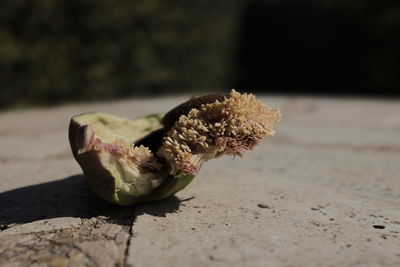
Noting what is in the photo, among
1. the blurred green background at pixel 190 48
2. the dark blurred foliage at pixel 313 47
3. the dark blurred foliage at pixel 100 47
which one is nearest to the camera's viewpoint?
the dark blurred foliage at pixel 100 47

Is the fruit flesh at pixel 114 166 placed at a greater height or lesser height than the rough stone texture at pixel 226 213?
greater

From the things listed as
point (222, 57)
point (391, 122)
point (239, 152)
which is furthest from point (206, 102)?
point (222, 57)

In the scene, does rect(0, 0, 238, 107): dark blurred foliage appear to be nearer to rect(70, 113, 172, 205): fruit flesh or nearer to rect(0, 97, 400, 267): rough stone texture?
rect(0, 97, 400, 267): rough stone texture

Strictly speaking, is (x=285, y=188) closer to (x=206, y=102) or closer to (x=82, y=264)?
(x=206, y=102)

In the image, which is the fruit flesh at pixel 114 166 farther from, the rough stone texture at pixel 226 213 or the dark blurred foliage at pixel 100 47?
the dark blurred foliage at pixel 100 47

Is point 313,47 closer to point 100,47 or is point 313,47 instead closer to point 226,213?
point 100,47

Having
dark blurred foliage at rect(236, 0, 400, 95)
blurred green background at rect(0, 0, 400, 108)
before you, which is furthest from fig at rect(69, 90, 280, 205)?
dark blurred foliage at rect(236, 0, 400, 95)

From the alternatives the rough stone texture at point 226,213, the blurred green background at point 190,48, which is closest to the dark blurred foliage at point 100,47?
the blurred green background at point 190,48
